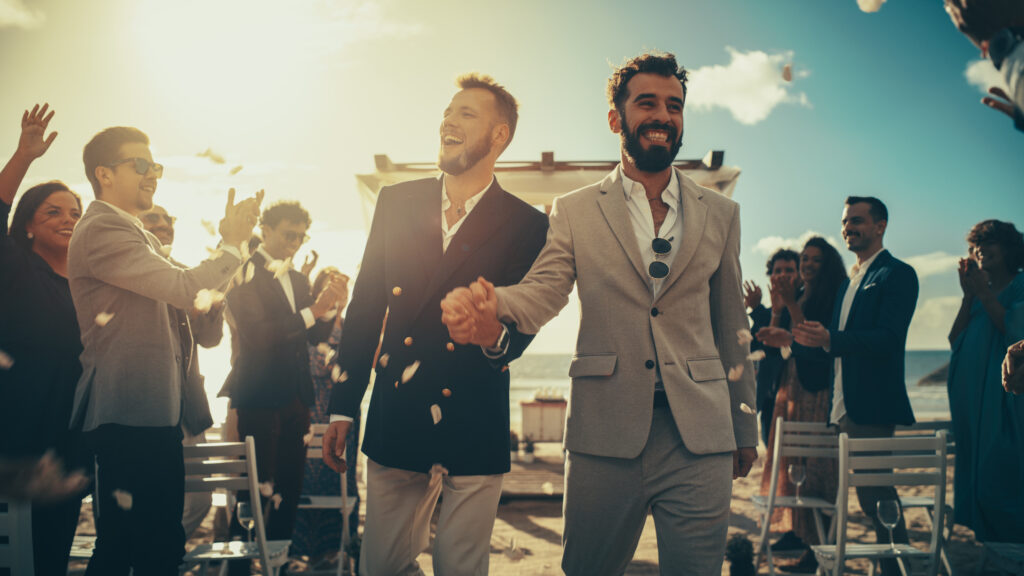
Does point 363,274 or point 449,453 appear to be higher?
point 363,274

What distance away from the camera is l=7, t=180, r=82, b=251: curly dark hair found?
9.30ft

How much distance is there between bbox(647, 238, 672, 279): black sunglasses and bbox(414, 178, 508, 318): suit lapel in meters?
0.51

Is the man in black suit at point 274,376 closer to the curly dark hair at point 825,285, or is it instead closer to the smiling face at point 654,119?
the smiling face at point 654,119

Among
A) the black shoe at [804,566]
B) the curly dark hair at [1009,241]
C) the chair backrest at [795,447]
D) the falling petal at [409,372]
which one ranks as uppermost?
the curly dark hair at [1009,241]

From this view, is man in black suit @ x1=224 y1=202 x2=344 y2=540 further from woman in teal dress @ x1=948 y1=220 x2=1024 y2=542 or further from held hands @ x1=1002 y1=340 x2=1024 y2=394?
woman in teal dress @ x1=948 y1=220 x2=1024 y2=542

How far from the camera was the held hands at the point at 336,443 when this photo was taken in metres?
2.03

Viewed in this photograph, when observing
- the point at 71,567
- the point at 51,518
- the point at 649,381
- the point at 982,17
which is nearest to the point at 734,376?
the point at 649,381

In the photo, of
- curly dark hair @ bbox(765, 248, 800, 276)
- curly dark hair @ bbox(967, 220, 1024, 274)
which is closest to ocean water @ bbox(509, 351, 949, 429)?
curly dark hair @ bbox(765, 248, 800, 276)

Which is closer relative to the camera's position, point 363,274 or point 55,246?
point 363,274

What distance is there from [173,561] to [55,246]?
1.54 metres

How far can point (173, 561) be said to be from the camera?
242 cm

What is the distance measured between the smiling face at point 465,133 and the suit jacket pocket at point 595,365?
79 centimetres

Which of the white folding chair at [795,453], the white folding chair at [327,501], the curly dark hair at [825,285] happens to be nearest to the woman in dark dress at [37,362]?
the white folding chair at [327,501]

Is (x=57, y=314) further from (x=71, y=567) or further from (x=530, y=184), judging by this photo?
(x=530, y=184)
